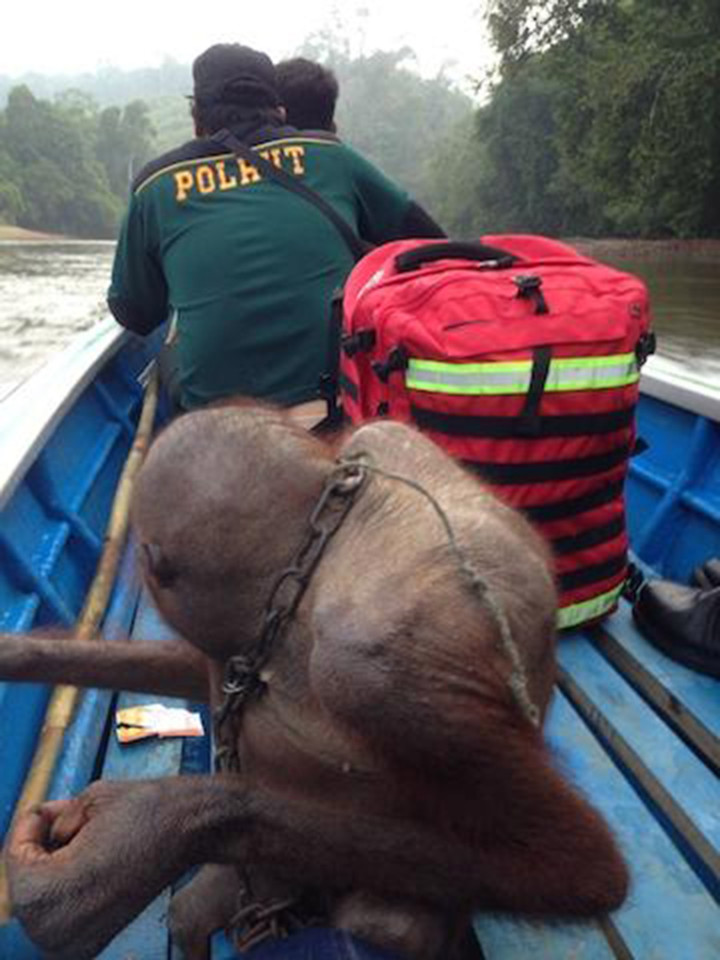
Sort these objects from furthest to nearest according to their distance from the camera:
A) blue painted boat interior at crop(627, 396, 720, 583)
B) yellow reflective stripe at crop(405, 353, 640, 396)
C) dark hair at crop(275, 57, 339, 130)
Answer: dark hair at crop(275, 57, 339, 130)
blue painted boat interior at crop(627, 396, 720, 583)
yellow reflective stripe at crop(405, 353, 640, 396)

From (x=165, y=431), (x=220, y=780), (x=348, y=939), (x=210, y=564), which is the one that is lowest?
(x=348, y=939)

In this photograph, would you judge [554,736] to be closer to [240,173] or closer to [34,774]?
[34,774]

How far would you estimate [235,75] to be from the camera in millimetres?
2916

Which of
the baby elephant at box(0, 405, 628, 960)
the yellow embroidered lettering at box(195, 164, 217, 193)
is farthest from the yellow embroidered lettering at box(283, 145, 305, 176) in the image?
the baby elephant at box(0, 405, 628, 960)

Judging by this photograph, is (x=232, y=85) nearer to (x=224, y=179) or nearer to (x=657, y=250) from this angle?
(x=224, y=179)

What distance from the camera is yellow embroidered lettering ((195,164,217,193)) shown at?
292 centimetres

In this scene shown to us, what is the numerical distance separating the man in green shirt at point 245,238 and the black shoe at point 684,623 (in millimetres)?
1206

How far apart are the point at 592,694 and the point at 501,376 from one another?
2.49ft

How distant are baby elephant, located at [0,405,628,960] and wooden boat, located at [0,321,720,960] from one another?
19cm

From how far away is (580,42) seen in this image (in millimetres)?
27547

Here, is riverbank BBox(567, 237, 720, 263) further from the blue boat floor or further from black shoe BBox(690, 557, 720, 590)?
the blue boat floor

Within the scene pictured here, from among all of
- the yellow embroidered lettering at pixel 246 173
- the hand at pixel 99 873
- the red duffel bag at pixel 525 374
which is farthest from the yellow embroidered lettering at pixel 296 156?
the hand at pixel 99 873

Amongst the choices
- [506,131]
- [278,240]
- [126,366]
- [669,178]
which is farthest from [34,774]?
[506,131]

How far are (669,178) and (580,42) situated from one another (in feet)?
19.3
